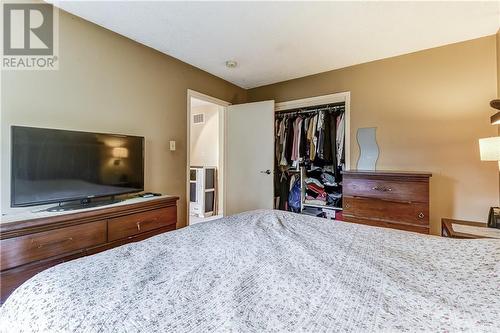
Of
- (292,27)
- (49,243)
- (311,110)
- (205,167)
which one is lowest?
(49,243)

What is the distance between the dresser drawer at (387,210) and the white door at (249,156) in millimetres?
1150

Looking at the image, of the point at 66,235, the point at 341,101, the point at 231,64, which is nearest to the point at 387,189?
the point at 341,101

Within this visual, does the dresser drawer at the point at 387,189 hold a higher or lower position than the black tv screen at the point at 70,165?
lower

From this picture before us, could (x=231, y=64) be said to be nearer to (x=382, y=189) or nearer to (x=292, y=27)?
(x=292, y=27)

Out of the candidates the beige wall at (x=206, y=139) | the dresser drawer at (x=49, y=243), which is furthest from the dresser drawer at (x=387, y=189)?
the beige wall at (x=206, y=139)

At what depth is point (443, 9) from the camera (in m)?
1.84

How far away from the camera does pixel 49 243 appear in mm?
1475

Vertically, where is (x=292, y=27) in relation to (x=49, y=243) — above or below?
above

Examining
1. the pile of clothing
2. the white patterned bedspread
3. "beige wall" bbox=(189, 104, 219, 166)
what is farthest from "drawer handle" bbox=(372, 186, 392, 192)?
"beige wall" bbox=(189, 104, 219, 166)

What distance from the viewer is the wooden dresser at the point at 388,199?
2.06m

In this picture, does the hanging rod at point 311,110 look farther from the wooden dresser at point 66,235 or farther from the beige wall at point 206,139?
the wooden dresser at point 66,235

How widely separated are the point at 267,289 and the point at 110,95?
2.22 meters

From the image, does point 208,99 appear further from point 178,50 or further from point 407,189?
point 407,189

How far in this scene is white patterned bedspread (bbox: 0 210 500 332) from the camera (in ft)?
1.88
